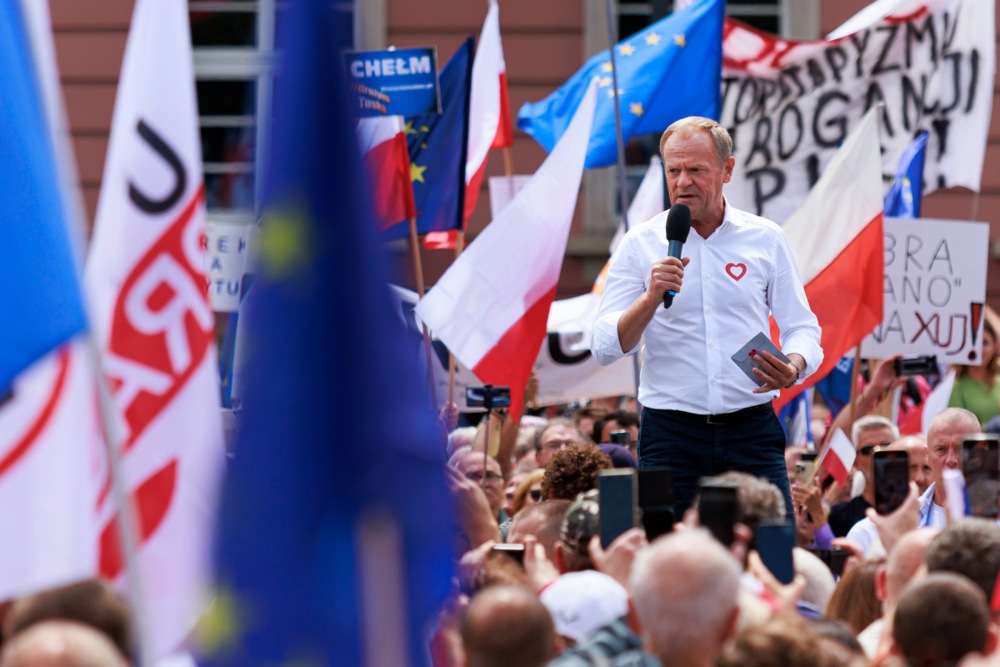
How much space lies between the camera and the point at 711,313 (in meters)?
5.03

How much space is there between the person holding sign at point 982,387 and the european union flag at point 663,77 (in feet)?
6.05

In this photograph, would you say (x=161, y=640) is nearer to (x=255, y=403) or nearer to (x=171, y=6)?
(x=255, y=403)

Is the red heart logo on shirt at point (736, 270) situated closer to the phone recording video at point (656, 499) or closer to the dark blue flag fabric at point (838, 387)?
the phone recording video at point (656, 499)

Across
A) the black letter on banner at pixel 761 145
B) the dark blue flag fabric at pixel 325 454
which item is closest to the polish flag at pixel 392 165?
the black letter on banner at pixel 761 145

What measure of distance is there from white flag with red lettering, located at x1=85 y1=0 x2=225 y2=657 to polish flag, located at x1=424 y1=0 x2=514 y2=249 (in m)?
5.39

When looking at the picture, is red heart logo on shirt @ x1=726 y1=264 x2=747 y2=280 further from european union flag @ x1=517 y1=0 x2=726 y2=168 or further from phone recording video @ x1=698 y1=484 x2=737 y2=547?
european union flag @ x1=517 y1=0 x2=726 y2=168

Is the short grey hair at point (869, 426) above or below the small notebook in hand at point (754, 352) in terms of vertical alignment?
below

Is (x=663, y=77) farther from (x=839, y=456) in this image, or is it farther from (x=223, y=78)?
(x=223, y=78)

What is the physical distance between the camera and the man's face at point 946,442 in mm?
6270

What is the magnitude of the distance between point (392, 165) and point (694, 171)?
3894 millimetres

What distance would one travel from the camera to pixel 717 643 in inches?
129

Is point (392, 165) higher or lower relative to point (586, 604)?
higher

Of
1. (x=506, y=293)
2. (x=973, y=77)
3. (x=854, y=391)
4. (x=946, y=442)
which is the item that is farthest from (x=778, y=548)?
(x=973, y=77)

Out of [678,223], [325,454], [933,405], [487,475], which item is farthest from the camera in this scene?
[933,405]
